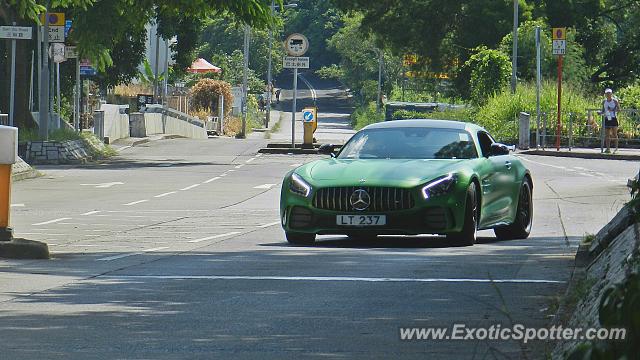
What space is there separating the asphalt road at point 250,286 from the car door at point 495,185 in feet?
1.12

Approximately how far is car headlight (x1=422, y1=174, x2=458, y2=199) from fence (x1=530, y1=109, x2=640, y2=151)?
3178cm

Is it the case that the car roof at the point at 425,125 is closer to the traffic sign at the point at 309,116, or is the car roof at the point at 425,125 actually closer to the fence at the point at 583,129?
the fence at the point at 583,129

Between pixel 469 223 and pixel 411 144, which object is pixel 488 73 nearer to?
pixel 411 144

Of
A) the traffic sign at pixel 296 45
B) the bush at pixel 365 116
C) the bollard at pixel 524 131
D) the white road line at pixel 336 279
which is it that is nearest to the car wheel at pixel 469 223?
the white road line at pixel 336 279

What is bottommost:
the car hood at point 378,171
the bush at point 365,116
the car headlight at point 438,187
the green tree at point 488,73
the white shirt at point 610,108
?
the bush at point 365,116

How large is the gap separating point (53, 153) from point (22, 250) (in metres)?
23.8

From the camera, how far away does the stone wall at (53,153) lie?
3716 centimetres

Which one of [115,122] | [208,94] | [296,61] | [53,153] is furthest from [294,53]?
[208,94]

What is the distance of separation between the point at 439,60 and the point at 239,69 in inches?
2192

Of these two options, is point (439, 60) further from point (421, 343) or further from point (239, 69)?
point (421, 343)

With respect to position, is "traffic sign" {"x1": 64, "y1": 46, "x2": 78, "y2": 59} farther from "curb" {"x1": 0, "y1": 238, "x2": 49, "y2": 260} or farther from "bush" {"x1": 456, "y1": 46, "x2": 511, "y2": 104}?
"curb" {"x1": 0, "y1": 238, "x2": 49, "y2": 260}

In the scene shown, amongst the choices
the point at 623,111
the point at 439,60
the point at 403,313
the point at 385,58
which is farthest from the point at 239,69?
the point at 403,313

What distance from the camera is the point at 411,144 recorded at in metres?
16.4

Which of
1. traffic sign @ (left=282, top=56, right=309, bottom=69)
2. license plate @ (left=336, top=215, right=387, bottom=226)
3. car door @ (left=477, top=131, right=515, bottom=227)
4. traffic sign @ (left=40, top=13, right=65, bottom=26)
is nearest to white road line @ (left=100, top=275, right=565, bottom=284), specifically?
license plate @ (left=336, top=215, right=387, bottom=226)
